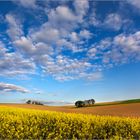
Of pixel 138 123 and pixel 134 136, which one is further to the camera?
pixel 138 123

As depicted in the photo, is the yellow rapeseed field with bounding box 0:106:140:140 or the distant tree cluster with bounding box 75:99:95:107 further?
the distant tree cluster with bounding box 75:99:95:107

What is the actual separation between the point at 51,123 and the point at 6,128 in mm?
2188

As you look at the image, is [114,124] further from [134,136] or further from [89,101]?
[89,101]

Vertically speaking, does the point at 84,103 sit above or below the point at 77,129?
above

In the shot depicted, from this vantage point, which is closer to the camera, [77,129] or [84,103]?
[77,129]

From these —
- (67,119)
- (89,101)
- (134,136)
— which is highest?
(89,101)

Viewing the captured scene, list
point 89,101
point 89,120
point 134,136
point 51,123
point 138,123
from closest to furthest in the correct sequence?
point 134,136, point 138,123, point 89,120, point 51,123, point 89,101

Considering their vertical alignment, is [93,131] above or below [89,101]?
below

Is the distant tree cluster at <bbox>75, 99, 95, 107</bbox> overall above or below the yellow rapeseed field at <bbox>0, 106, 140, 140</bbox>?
above

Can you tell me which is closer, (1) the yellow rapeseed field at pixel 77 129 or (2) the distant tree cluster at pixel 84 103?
(1) the yellow rapeseed field at pixel 77 129

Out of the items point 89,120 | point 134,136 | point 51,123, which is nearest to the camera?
point 134,136

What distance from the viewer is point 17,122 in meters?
15.0

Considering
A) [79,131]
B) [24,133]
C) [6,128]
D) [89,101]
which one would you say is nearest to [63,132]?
[79,131]

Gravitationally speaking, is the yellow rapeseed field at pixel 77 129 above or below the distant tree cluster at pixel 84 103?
below
